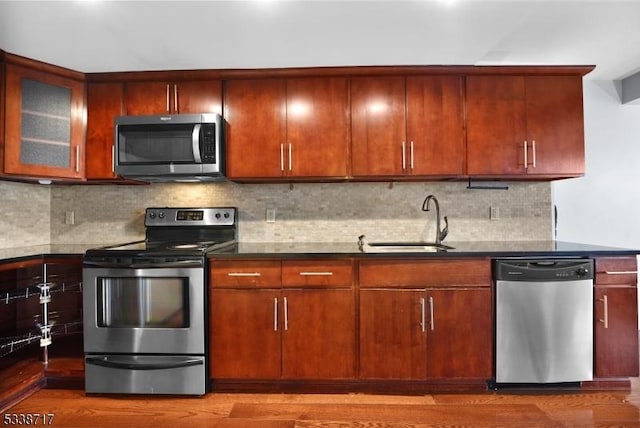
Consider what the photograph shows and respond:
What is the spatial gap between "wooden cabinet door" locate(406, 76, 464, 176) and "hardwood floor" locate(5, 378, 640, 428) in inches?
59.1

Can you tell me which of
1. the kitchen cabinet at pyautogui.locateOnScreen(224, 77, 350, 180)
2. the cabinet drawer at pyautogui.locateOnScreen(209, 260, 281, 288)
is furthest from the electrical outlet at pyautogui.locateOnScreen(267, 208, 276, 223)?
the cabinet drawer at pyautogui.locateOnScreen(209, 260, 281, 288)

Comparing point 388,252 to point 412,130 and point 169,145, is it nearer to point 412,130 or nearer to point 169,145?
point 412,130

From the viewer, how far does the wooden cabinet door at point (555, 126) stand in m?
2.64

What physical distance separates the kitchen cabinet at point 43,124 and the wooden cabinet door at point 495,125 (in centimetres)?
284

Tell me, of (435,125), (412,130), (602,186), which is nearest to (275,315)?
(412,130)

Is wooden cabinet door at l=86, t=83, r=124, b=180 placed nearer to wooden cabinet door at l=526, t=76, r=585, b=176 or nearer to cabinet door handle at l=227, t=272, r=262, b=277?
cabinet door handle at l=227, t=272, r=262, b=277

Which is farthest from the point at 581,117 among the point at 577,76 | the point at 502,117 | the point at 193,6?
the point at 193,6

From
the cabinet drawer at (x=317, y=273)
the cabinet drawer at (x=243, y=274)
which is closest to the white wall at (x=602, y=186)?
the cabinet drawer at (x=317, y=273)

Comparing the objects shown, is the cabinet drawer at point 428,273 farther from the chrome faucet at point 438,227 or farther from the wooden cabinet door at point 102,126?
the wooden cabinet door at point 102,126

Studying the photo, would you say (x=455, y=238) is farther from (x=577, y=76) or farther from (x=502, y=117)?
(x=577, y=76)

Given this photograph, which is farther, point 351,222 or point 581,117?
point 351,222

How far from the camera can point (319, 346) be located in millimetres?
2350

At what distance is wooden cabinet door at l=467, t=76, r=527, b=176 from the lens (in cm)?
265

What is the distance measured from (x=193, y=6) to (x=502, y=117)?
2120 mm
